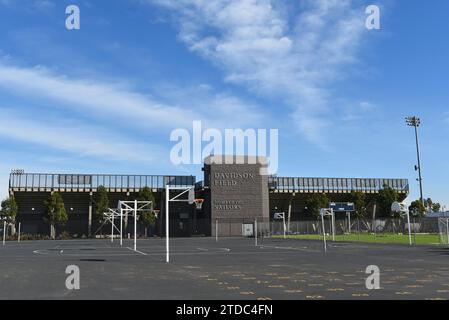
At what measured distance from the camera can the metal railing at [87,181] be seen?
96.9 metres

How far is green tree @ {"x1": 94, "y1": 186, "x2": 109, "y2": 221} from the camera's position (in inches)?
3772

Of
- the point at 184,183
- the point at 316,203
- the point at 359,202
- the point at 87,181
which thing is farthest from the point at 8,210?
the point at 359,202

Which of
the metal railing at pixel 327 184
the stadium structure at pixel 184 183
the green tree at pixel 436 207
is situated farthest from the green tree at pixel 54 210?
the green tree at pixel 436 207

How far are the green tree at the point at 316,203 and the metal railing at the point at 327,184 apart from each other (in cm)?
361

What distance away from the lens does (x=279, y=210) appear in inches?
4515

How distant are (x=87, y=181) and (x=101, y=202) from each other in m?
7.52

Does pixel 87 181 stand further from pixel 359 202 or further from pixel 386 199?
pixel 386 199

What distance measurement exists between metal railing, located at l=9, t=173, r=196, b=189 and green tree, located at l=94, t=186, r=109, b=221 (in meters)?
3.23

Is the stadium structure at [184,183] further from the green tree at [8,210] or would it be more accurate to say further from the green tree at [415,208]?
the green tree at [415,208]

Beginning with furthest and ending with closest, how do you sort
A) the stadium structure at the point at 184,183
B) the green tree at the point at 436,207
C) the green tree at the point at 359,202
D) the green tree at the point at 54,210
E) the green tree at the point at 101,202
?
the green tree at the point at 436,207 < the green tree at the point at 359,202 < the stadium structure at the point at 184,183 < the green tree at the point at 101,202 < the green tree at the point at 54,210

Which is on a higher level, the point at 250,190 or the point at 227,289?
→ the point at 250,190

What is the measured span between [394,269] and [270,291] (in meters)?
10.5
